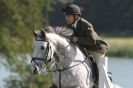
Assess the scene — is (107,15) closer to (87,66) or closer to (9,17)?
(9,17)

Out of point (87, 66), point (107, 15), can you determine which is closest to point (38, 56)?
point (87, 66)

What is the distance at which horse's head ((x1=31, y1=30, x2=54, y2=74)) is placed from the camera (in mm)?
7100

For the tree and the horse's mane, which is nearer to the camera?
the horse's mane

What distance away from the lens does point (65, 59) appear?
7699mm

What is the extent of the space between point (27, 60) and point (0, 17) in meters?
1.26

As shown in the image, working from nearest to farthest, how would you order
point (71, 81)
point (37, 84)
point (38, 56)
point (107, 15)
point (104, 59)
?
point (38, 56) → point (71, 81) → point (104, 59) → point (37, 84) → point (107, 15)

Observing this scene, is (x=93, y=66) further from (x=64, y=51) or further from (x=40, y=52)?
(x=40, y=52)

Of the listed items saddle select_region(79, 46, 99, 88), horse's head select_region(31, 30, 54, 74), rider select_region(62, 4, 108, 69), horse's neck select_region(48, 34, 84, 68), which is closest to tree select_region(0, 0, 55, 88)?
saddle select_region(79, 46, 99, 88)

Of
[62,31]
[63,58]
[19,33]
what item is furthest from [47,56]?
[19,33]

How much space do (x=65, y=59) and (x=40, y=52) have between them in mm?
581

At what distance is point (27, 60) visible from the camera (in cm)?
1427

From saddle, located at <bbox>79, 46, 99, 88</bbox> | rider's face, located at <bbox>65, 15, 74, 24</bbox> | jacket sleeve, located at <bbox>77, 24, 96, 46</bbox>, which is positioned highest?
rider's face, located at <bbox>65, 15, 74, 24</bbox>

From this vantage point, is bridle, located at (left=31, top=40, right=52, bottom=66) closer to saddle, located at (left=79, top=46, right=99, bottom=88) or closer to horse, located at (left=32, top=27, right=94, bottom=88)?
horse, located at (left=32, top=27, right=94, bottom=88)

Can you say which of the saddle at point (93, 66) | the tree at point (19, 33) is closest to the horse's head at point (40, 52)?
the saddle at point (93, 66)
